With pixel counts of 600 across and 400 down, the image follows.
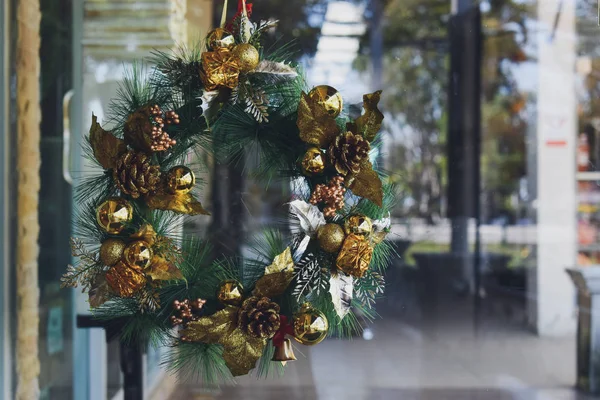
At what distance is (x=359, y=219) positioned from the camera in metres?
0.94

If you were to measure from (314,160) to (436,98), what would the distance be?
5.79 meters

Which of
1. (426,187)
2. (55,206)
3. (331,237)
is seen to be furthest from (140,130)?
(426,187)

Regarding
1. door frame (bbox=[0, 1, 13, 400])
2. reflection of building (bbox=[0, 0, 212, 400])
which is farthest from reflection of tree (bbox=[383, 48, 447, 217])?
door frame (bbox=[0, 1, 13, 400])

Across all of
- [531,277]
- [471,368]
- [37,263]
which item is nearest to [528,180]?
[531,277]

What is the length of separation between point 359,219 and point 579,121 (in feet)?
13.4

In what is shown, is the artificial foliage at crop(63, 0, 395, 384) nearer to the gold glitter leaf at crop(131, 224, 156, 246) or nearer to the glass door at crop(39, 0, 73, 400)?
the gold glitter leaf at crop(131, 224, 156, 246)

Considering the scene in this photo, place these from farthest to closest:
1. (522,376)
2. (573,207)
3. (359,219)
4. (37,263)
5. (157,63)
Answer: (573,207)
(522,376)
(37,263)
(157,63)
(359,219)

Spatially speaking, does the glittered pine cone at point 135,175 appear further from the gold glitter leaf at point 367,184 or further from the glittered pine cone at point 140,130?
the gold glitter leaf at point 367,184

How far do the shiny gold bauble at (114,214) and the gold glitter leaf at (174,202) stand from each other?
0.04 m

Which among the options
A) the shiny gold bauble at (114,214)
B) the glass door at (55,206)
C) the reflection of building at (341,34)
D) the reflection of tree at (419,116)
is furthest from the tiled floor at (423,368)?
the reflection of tree at (419,116)

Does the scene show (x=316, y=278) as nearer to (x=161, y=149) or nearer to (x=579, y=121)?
(x=161, y=149)

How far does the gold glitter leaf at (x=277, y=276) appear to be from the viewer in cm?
94

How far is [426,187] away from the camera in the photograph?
6719 mm

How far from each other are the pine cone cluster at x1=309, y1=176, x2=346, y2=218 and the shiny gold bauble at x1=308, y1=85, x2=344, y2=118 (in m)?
0.10
